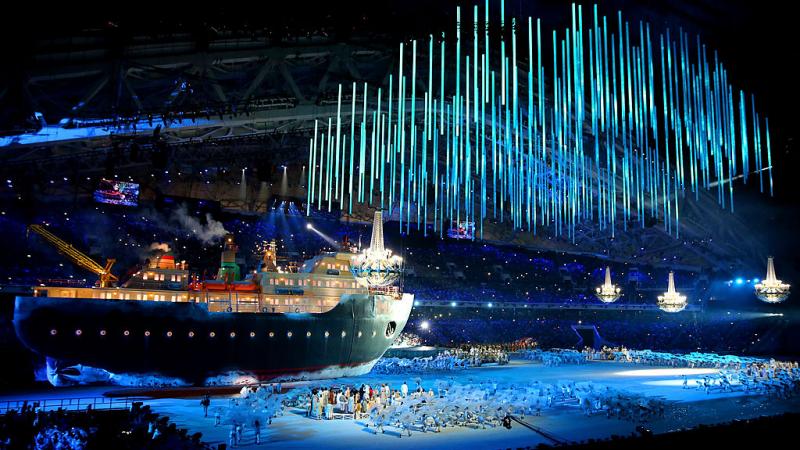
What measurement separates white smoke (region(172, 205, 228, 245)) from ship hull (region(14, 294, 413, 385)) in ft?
53.2

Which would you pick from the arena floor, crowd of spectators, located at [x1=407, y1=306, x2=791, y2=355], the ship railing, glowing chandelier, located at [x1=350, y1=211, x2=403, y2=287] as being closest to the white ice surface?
the arena floor

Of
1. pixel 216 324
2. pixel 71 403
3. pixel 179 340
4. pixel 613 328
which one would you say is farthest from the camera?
pixel 613 328

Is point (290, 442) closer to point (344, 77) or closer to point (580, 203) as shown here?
point (344, 77)

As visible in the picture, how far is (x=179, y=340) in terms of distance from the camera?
19.8m

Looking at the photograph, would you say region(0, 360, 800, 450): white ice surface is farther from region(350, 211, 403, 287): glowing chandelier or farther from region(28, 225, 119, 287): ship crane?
region(28, 225, 119, 287): ship crane

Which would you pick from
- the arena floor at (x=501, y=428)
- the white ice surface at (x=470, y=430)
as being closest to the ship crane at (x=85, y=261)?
the white ice surface at (x=470, y=430)

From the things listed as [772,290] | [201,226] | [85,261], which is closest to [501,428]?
[772,290]

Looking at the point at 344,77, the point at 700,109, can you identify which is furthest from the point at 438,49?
the point at 700,109

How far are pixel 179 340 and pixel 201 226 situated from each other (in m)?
17.7

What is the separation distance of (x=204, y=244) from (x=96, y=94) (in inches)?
745

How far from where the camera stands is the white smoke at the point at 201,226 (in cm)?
3538

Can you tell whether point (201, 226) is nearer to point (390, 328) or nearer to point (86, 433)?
point (390, 328)

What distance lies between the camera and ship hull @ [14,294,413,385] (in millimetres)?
18406

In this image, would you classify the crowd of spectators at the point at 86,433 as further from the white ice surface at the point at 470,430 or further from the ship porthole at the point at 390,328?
the ship porthole at the point at 390,328
